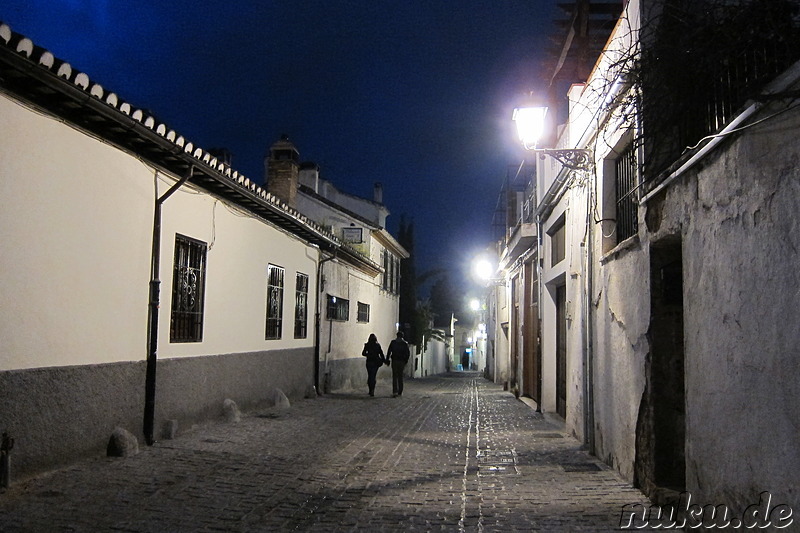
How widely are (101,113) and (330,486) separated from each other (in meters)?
4.60

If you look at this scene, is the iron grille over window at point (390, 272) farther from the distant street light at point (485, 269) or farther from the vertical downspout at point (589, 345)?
the vertical downspout at point (589, 345)

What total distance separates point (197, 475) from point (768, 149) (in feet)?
19.4

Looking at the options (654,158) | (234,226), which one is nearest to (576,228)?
(654,158)

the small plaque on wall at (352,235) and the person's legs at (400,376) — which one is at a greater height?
the small plaque on wall at (352,235)

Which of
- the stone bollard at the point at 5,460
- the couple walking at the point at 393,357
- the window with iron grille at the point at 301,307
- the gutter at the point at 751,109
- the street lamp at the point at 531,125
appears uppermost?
the street lamp at the point at 531,125

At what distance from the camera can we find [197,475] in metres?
6.77

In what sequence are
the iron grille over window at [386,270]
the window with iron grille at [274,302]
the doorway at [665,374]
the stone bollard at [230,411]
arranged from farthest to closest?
the iron grille over window at [386,270], the window with iron grille at [274,302], the stone bollard at [230,411], the doorway at [665,374]

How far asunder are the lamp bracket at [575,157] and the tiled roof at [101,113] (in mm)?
4920

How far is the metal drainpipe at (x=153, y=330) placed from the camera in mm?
8367

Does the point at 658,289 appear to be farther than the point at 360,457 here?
No

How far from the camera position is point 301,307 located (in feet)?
51.4

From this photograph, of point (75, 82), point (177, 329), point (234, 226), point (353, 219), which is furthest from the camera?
point (353, 219)

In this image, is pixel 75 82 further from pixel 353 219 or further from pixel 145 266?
pixel 353 219

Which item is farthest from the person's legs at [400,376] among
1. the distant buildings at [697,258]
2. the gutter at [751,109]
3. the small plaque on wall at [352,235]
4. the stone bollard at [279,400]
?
the gutter at [751,109]
